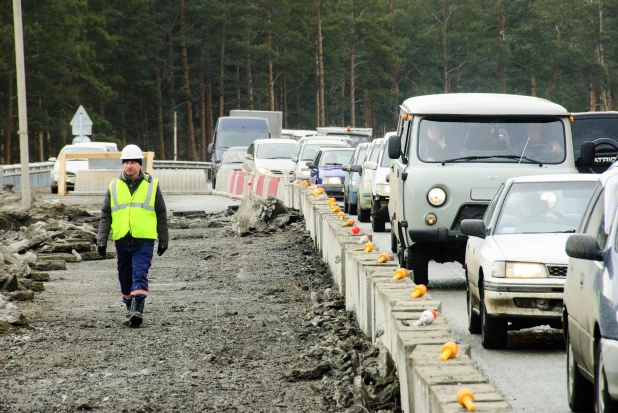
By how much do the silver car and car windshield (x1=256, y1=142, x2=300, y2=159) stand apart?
3073 centimetres

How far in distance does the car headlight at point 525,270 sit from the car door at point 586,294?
82.7 inches

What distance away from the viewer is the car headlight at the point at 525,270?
31.6 feet

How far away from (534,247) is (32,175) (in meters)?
40.0

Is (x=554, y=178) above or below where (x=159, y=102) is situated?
below

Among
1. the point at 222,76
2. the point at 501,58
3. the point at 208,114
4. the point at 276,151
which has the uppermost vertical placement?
the point at 501,58

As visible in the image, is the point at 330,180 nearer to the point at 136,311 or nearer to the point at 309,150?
the point at 309,150

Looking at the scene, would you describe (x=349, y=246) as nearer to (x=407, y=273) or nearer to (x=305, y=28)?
(x=407, y=273)

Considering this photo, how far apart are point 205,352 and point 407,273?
72.3 inches

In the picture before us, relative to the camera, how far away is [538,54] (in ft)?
344

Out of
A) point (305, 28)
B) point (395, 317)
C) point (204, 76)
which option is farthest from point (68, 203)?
point (305, 28)

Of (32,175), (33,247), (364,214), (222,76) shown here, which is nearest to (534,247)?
(33,247)

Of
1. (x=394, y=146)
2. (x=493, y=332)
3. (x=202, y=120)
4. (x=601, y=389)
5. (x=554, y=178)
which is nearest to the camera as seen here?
(x=601, y=389)

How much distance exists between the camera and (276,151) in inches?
1517

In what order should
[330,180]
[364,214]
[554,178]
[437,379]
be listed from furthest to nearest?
1. [330,180]
2. [364,214]
3. [554,178]
4. [437,379]
